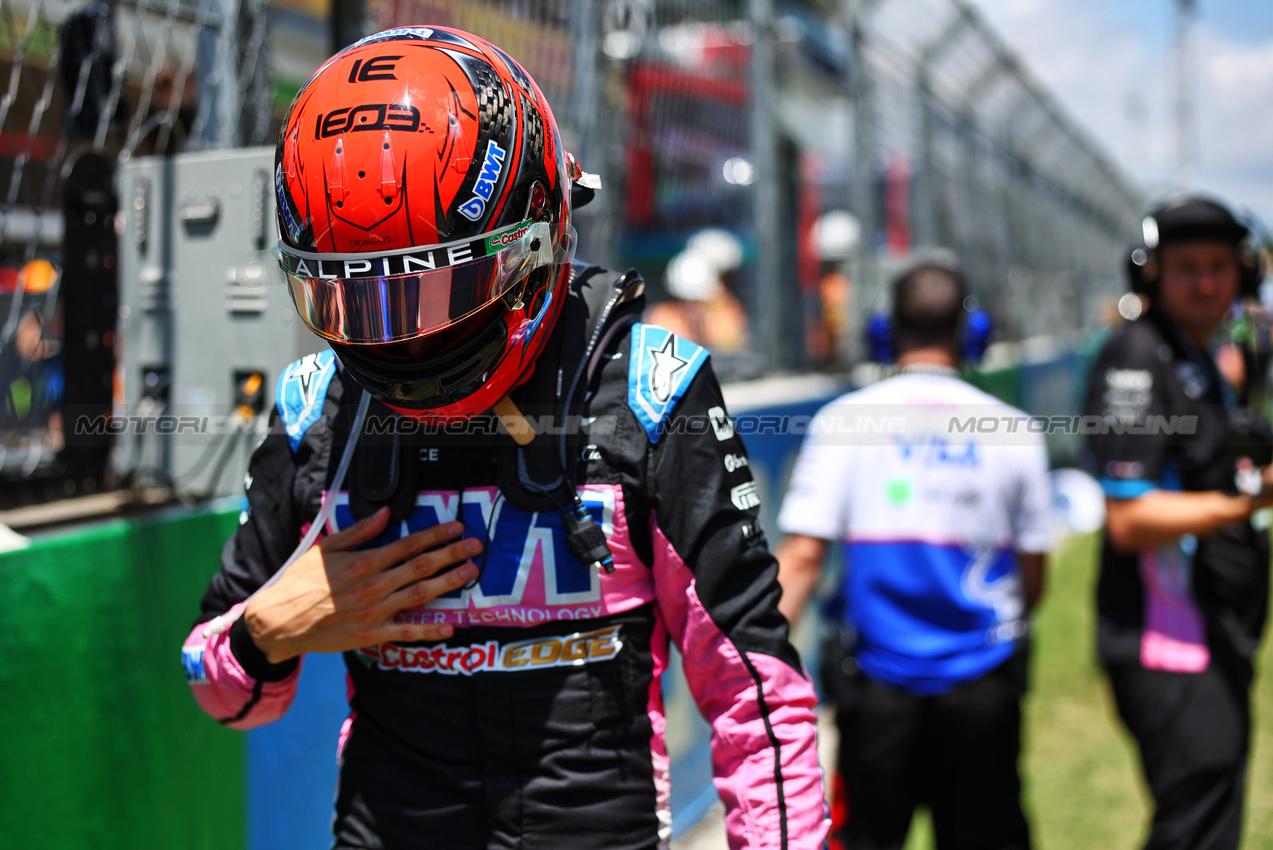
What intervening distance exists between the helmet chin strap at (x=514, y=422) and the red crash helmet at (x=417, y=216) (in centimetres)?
3

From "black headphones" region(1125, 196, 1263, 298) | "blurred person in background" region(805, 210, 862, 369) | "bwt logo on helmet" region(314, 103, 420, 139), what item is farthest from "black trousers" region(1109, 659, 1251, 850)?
"blurred person in background" region(805, 210, 862, 369)

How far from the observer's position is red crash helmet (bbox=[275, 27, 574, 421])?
1.28 metres

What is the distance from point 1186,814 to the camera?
8.52ft

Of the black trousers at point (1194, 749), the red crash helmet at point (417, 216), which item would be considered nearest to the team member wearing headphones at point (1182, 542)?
the black trousers at point (1194, 749)

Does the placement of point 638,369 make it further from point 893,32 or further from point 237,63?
point 893,32

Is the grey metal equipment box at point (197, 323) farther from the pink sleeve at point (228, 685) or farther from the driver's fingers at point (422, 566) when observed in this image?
the driver's fingers at point (422, 566)

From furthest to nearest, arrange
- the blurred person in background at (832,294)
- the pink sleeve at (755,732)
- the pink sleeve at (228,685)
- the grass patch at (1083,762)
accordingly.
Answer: the blurred person in background at (832,294)
the grass patch at (1083,762)
the pink sleeve at (228,685)
the pink sleeve at (755,732)

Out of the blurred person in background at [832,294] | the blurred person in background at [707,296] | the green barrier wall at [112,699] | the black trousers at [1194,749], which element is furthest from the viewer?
the blurred person in background at [832,294]

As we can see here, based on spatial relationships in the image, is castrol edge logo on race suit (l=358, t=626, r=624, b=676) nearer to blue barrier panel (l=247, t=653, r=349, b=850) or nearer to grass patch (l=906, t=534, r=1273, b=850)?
blue barrier panel (l=247, t=653, r=349, b=850)

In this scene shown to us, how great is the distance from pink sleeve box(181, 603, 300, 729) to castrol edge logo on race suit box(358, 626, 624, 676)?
11.1 inches

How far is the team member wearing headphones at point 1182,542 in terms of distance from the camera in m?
2.62

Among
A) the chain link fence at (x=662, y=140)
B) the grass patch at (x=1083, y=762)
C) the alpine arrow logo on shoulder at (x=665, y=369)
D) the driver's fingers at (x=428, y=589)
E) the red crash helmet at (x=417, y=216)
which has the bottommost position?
the grass patch at (x=1083, y=762)

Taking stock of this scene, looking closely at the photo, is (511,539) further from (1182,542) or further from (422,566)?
(1182,542)
